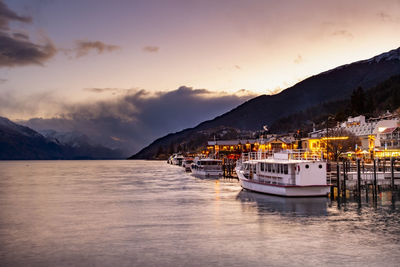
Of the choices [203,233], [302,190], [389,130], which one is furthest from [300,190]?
[389,130]

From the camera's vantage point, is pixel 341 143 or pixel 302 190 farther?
pixel 341 143

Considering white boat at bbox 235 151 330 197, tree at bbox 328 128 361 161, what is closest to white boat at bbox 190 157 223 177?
tree at bbox 328 128 361 161

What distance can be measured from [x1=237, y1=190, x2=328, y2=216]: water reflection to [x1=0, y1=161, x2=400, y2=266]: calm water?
111mm

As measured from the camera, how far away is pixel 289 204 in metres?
51.2

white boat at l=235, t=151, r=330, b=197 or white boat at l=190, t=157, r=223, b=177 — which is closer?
white boat at l=235, t=151, r=330, b=197

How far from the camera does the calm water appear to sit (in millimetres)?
26766

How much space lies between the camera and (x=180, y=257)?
27.3 metres

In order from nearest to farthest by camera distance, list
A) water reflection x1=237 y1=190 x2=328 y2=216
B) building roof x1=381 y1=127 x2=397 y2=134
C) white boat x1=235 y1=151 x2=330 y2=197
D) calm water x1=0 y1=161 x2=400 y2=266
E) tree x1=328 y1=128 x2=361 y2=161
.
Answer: calm water x1=0 y1=161 x2=400 y2=266 → water reflection x1=237 y1=190 x2=328 y2=216 → white boat x1=235 y1=151 x2=330 y2=197 → building roof x1=381 y1=127 x2=397 y2=134 → tree x1=328 y1=128 x2=361 y2=161

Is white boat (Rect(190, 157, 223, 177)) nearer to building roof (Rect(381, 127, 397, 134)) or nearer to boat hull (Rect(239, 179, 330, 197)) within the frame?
building roof (Rect(381, 127, 397, 134))

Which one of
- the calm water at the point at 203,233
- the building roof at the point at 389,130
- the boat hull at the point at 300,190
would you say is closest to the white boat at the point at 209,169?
the building roof at the point at 389,130

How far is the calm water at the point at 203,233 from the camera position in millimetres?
26766

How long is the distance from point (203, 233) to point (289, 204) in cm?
1927

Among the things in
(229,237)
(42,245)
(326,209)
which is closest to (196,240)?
(229,237)

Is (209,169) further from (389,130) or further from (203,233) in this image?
(203,233)
